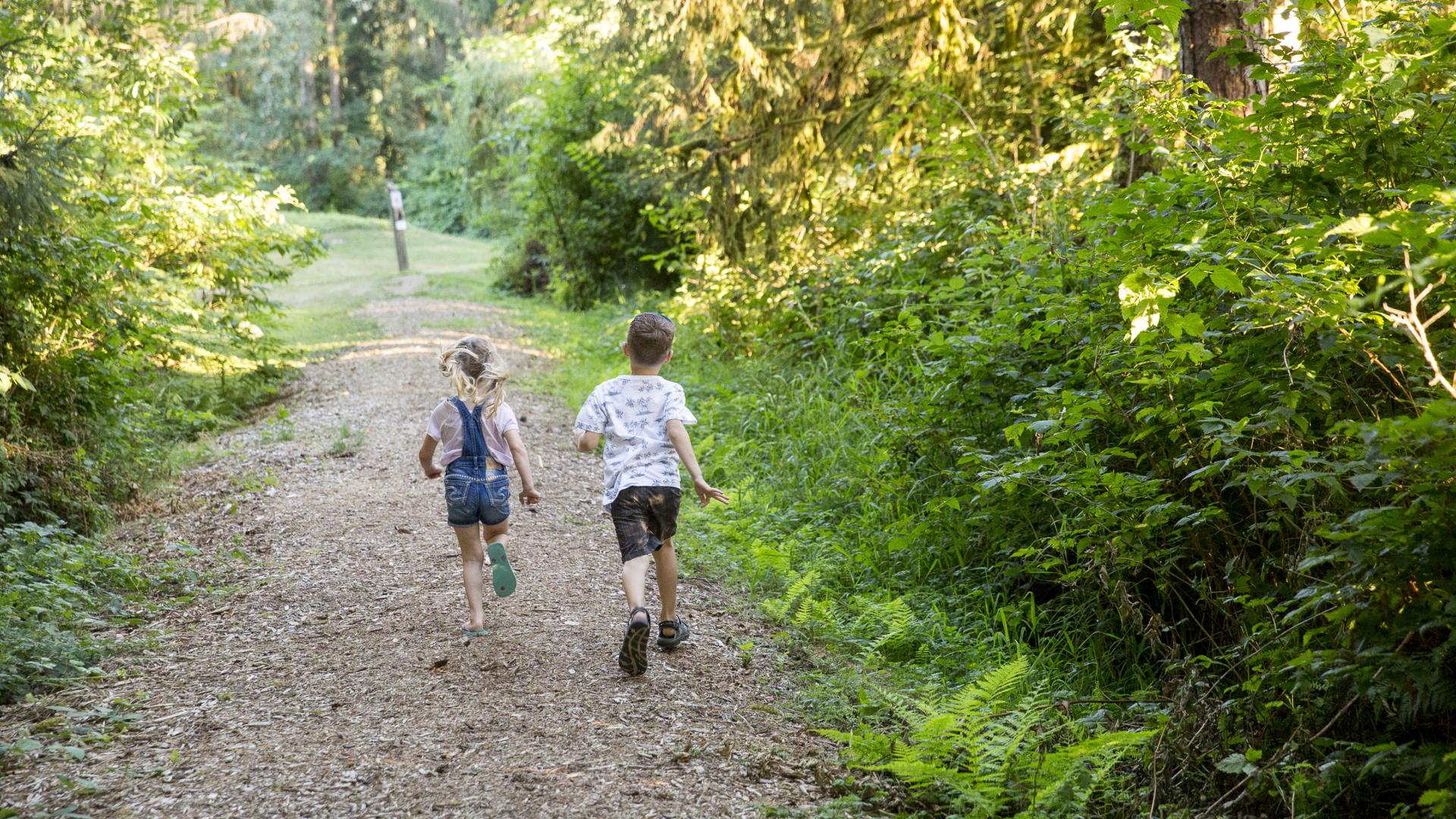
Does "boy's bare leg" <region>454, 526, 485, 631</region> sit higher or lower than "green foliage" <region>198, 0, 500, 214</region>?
lower

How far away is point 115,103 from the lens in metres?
9.93

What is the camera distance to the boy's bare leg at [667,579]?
15.3ft

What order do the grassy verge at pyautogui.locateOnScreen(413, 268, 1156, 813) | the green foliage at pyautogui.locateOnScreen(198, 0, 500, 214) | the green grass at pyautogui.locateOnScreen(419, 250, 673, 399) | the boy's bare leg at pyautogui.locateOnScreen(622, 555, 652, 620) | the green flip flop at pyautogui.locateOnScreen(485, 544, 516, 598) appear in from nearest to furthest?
the grassy verge at pyautogui.locateOnScreen(413, 268, 1156, 813) < the boy's bare leg at pyautogui.locateOnScreen(622, 555, 652, 620) < the green flip flop at pyautogui.locateOnScreen(485, 544, 516, 598) < the green grass at pyautogui.locateOnScreen(419, 250, 673, 399) < the green foliage at pyautogui.locateOnScreen(198, 0, 500, 214)

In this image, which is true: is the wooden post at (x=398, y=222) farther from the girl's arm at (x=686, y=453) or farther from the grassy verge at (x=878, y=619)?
the girl's arm at (x=686, y=453)

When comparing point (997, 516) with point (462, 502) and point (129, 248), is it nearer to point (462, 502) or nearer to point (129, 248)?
point (462, 502)

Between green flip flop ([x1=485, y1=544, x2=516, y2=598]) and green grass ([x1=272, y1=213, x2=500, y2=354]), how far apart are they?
943cm

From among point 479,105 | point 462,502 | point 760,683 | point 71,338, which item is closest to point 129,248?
point 71,338

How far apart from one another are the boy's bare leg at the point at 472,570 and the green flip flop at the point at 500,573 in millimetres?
146

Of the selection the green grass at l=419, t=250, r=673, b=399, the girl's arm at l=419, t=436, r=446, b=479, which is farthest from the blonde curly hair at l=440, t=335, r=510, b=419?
the green grass at l=419, t=250, r=673, b=399

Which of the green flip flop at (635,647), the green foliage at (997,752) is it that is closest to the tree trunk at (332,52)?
the green flip flop at (635,647)

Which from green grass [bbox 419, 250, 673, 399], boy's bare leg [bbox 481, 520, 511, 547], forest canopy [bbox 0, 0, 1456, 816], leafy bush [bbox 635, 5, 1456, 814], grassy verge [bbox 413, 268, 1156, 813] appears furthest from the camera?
green grass [bbox 419, 250, 673, 399]

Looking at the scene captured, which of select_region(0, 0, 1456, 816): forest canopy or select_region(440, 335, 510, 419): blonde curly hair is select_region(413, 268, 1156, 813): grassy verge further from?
select_region(440, 335, 510, 419): blonde curly hair

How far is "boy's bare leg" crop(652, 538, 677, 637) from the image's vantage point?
184 inches

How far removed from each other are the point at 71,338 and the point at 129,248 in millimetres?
1111
